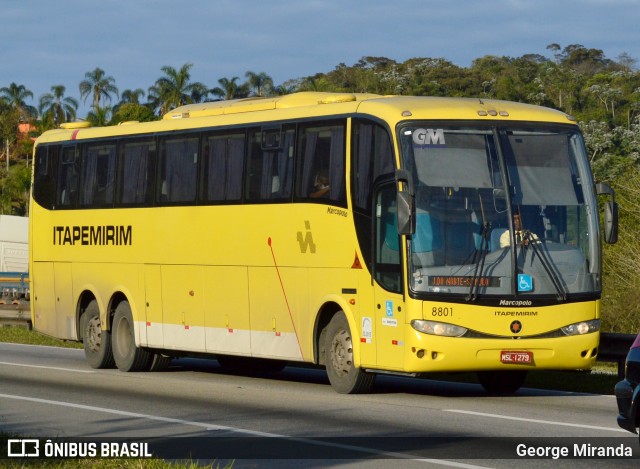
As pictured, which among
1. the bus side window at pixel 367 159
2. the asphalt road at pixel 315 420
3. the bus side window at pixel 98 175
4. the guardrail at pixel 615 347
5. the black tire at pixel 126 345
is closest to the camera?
the asphalt road at pixel 315 420

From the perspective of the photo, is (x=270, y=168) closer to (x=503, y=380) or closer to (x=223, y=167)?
(x=223, y=167)

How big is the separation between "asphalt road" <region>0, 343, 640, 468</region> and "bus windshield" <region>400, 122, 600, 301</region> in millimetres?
1442

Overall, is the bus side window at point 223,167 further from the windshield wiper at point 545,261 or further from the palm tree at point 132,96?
the palm tree at point 132,96

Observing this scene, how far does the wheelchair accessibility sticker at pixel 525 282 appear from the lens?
55.9 ft

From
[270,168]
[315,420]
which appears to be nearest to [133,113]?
[270,168]

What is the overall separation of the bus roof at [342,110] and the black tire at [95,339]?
309 centimetres

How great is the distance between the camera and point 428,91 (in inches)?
4734

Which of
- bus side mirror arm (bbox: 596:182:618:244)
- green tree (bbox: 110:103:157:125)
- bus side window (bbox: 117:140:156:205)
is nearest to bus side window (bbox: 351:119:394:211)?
bus side mirror arm (bbox: 596:182:618:244)

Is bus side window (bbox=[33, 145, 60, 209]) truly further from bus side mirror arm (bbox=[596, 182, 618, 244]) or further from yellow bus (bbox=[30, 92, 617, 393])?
bus side mirror arm (bbox=[596, 182, 618, 244])

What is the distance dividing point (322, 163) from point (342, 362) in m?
2.56

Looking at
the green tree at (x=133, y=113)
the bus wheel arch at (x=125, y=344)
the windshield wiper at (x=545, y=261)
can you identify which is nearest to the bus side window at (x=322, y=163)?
the windshield wiper at (x=545, y=261)

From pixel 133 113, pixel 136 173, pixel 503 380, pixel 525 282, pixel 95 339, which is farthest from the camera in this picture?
pixel 133 113

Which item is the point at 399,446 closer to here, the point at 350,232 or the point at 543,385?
the point at 350,232

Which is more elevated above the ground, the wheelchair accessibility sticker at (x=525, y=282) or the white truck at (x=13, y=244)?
the wheelchair accessibility sticker at (x=525, y=282)
